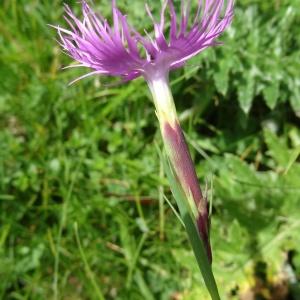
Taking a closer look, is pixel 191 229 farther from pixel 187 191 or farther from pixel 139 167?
pixel 139 167

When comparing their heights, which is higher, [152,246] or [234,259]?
[152,246]

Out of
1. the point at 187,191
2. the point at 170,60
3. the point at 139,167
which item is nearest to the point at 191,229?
the point at 187,191

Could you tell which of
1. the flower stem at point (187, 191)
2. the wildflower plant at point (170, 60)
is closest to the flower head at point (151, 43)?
the wildflower plant at point (170, 60)

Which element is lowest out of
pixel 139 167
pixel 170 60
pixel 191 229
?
pixel 191 229

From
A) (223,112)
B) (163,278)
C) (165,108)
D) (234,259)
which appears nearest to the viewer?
(165,108)

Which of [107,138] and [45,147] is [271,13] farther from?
[45,147]

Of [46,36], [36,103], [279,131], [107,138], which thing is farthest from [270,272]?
[46,36]

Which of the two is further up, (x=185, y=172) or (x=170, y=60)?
(x=170, y=60)
